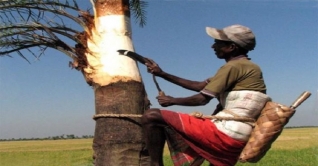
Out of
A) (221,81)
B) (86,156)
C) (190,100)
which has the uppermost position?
(86,156)

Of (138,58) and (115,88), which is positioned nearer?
(138,58)

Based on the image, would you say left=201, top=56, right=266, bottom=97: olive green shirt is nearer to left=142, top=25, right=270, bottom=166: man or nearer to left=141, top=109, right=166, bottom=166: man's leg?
left=142, top=25, right=270, bottom=166: man

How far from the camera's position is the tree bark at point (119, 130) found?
4.59 m

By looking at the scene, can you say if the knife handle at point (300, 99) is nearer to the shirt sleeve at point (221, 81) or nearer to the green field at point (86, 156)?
the shirt sleeve at point (221, 81)

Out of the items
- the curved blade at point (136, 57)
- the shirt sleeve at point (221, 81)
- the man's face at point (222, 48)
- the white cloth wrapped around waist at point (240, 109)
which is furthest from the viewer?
the curved blade at point (136, 57)

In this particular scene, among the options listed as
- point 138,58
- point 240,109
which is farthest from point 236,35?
point 138,58

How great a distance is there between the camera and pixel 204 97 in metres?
3.97

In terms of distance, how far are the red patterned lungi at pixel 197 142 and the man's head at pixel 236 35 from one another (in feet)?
2.22

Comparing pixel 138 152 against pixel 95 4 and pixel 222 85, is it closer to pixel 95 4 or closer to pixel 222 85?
pixel 222 85

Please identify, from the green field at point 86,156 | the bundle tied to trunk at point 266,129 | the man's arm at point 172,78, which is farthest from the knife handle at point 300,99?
the green field at point 86,156

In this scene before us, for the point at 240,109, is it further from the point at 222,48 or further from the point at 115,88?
the point at 115,88

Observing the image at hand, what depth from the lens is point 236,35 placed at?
4.09 m

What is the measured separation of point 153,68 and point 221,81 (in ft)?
1.87

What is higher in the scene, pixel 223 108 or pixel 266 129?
pixel 223 108
